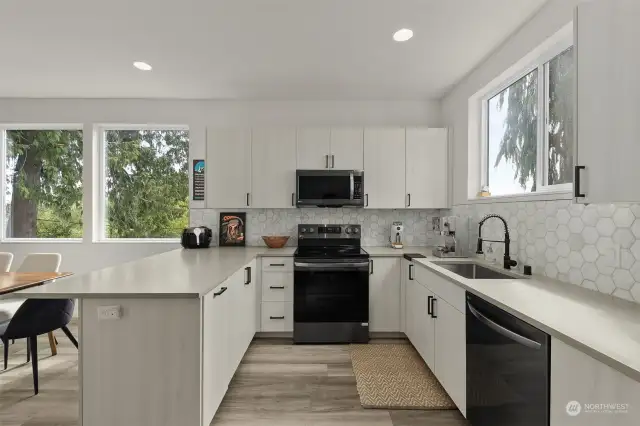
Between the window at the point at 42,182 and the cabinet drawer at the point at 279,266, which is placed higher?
the window at the point at 42,182

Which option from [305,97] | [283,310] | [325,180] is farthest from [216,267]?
[305,97]

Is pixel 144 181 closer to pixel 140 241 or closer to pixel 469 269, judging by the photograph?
pixel 140 241

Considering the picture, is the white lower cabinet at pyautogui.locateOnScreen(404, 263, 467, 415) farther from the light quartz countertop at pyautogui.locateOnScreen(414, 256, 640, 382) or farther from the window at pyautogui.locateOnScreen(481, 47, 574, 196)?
the window at pyautogui.locateOnScreen(481, 47, 574, 196)

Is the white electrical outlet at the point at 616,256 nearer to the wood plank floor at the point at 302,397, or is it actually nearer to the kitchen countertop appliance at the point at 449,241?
the wood plank floor at the point at 302,397

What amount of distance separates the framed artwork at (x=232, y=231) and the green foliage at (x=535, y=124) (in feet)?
8.85

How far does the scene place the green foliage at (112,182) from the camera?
154 inches

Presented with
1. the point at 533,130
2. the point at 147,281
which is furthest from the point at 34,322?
the point at 533,130

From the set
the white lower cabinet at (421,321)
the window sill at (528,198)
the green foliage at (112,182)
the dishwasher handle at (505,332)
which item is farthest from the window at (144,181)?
the dishwasher handle at (505,332)

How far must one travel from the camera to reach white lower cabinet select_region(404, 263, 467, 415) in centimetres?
190

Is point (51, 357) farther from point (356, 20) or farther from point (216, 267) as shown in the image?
point (356, 20)

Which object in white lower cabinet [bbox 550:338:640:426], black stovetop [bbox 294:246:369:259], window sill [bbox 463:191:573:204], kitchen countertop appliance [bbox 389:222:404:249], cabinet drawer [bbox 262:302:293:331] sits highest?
window sill [bbox 463:191:573:204]

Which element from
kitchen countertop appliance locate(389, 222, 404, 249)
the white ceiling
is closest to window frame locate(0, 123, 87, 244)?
the white ceiling

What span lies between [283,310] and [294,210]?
1147mm

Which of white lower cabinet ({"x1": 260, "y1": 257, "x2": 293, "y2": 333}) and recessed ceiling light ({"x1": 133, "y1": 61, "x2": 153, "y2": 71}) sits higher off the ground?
recessed ceiling light ({"x1": 133, "y1": 61, "x2": 153, "y2": 71})
